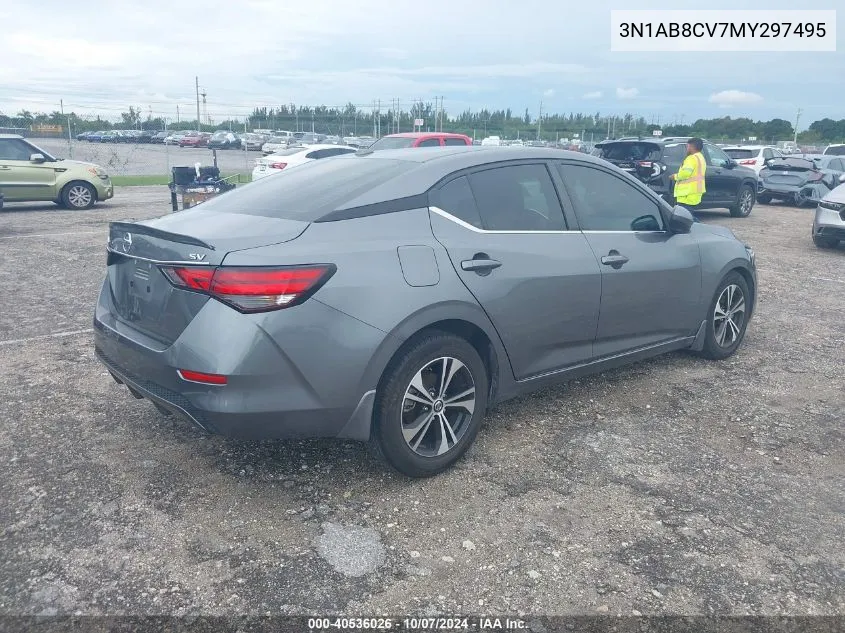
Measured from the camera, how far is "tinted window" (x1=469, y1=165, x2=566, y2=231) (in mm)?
3875

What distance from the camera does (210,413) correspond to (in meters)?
3.07

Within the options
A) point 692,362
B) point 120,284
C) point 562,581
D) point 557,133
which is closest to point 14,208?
point 120,284

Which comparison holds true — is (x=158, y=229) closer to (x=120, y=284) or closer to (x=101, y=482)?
(x=120, y=284)

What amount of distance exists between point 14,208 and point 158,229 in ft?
45.5

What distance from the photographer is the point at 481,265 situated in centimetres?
365

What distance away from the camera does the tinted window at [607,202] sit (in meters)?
4.35

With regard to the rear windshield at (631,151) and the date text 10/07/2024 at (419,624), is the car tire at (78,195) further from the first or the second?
the date text 10/07/2024 at (419,624)

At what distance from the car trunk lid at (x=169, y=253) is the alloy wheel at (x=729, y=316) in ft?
11.5

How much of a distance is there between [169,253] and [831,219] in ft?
35.7

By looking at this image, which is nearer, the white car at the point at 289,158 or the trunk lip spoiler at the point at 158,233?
the trunk lip spoiler at the point at 158,233

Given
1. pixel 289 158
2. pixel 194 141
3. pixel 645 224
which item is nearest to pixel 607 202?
pixel 645 224

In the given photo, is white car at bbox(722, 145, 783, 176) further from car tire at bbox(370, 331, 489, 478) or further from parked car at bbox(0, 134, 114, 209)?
car tire at bbox(370, 331, 489, 478)

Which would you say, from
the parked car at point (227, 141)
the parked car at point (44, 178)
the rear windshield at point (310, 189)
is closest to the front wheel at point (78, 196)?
the parked car at point (44, 178)

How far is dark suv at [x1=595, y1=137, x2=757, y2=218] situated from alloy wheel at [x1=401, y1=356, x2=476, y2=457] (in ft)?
36.6
